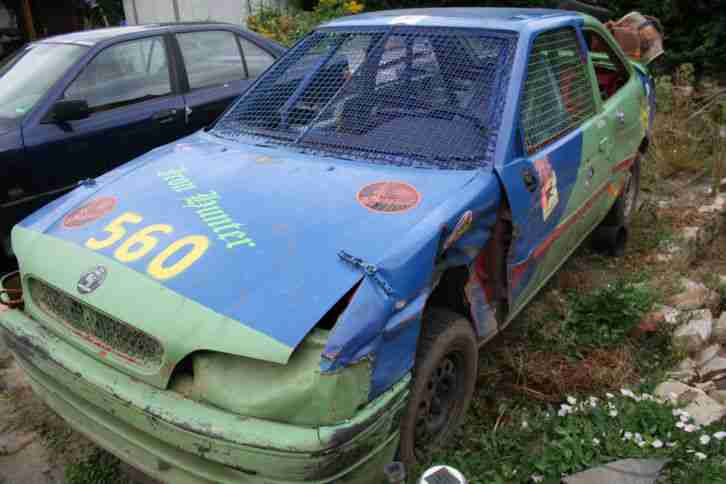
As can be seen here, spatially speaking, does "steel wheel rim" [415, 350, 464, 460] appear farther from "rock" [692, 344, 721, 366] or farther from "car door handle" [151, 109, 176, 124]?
"car door handle" [151, 109, 176, 124]

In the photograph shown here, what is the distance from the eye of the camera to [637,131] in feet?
13.9

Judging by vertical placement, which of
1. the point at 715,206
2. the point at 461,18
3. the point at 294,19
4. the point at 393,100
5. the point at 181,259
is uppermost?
the point at 461,18

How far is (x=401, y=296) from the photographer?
2.00 meters

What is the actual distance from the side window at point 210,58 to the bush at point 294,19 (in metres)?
3.61

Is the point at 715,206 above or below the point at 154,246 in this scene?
below

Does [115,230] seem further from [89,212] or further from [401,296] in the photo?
[401,296]

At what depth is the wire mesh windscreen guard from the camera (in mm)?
2688

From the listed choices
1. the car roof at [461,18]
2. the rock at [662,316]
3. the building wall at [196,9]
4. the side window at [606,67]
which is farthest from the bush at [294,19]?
the rock at [662,316]

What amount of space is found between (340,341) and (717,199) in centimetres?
472

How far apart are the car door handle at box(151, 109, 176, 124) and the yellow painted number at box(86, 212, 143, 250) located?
2.41 metres

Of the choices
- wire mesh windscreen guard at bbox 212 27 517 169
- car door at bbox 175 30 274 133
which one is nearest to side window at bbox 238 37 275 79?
car door at bbox 175 30 274 133

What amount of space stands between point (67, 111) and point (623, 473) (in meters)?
3.79

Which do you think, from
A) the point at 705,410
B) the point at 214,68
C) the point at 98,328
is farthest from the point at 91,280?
the point at 214,68

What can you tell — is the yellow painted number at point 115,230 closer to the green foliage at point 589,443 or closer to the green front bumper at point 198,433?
the green front bumper at point 198,433
